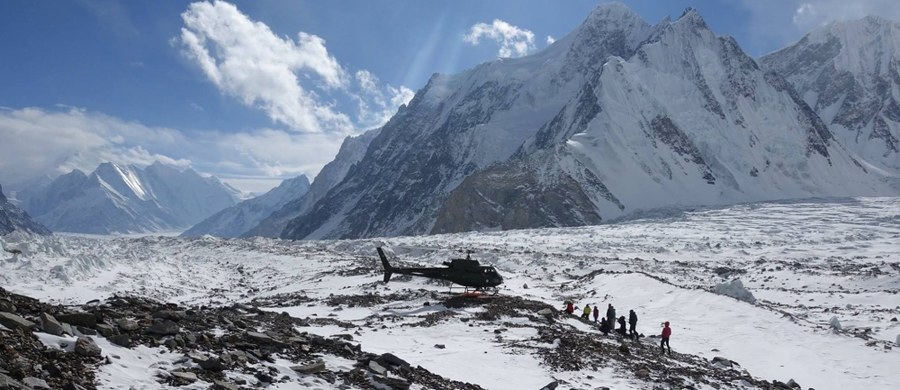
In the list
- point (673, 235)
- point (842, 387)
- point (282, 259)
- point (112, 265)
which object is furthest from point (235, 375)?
point (673, 235)

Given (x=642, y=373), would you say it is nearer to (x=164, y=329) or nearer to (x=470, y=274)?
(x=164, y=329)

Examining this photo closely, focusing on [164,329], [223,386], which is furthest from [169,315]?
[223,386]

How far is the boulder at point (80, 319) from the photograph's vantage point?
1057 centimetres

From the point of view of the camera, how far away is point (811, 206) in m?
124

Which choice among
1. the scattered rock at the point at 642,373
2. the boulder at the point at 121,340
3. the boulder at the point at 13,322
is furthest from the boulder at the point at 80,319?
the scattered rock at the point at 642,373

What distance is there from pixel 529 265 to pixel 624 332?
27.6 m

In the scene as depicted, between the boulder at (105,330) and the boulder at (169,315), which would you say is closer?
the boulder at (105,330)

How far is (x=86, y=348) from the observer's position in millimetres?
9227

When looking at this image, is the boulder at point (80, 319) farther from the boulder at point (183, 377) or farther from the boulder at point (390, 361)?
the boulder at point (390, 361)

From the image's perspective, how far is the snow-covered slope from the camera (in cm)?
1570

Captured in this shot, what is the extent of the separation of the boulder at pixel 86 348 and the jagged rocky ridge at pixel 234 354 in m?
0.02

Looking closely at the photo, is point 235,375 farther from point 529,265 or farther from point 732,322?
point 529,265

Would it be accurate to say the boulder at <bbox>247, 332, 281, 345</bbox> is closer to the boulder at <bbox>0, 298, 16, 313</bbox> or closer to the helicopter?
the boulder at <bbox>0, 298, 16, 313</bbox>

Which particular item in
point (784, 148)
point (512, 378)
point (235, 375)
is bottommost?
point (512, 378)
